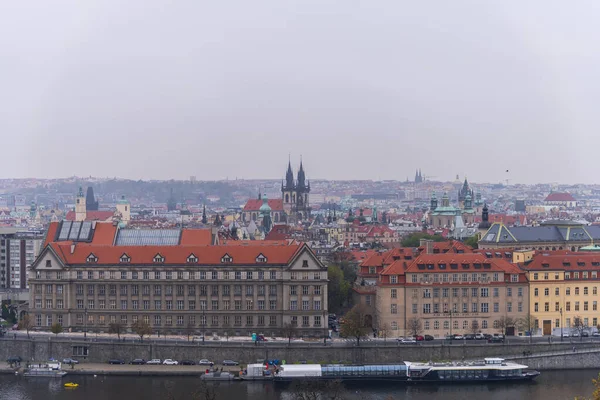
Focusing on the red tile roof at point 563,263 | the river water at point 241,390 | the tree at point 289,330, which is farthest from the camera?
the red tile roof at point 563,263

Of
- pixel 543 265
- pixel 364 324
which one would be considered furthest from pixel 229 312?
pixel 543 265

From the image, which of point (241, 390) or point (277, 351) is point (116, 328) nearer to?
point (277, 351)

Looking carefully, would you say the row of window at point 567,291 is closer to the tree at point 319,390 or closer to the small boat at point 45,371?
the tree at point 319,390

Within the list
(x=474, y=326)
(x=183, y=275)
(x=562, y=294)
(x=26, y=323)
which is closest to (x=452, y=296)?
(x=474, y=326)

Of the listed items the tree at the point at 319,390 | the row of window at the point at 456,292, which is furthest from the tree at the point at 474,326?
the tree at the point at 319,390

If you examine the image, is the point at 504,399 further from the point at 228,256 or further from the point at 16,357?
the point at 16,357
